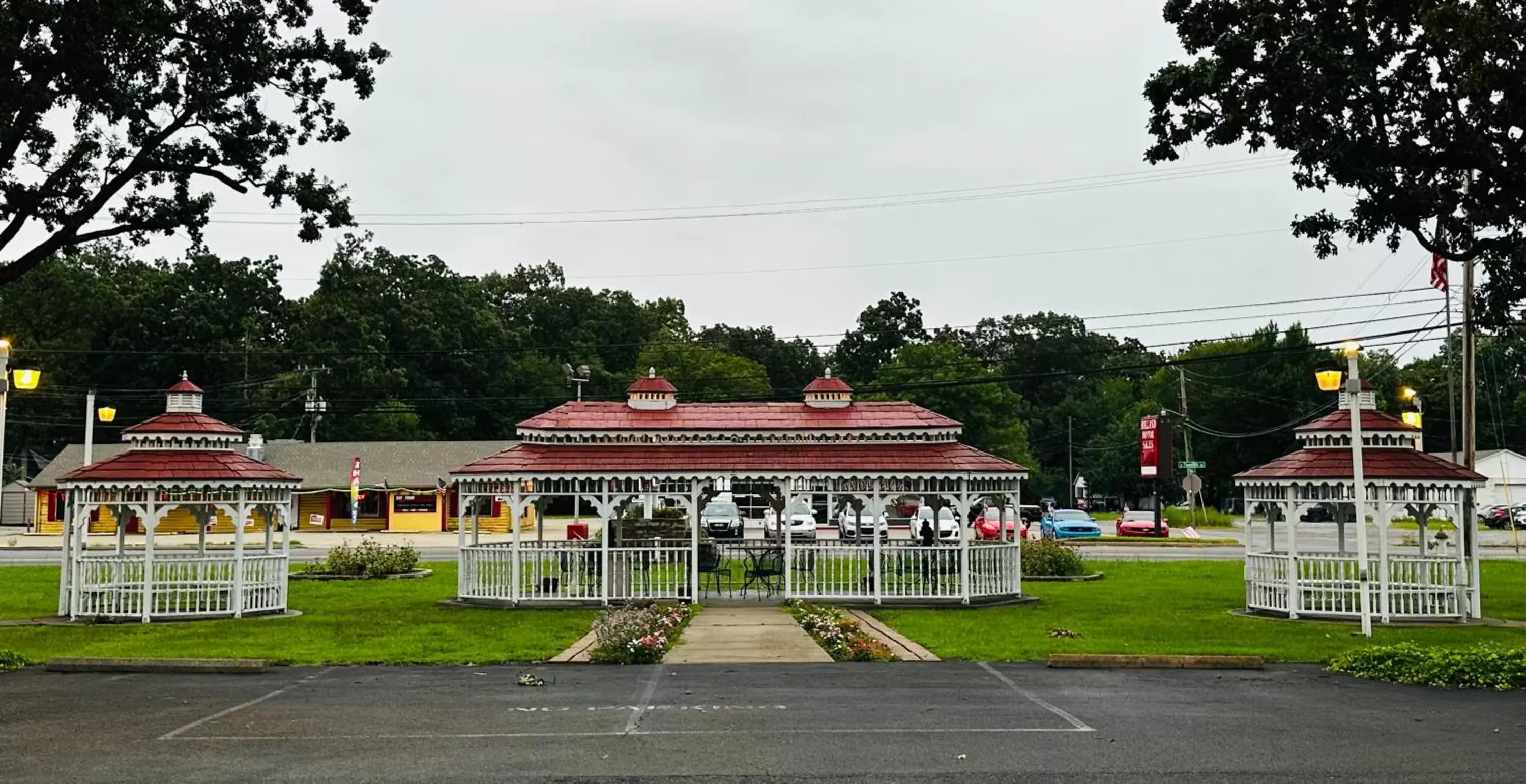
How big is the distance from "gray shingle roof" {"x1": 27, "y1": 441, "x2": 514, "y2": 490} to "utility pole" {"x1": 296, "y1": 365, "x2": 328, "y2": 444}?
11.2 feet

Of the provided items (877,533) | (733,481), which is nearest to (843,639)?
(877,533)

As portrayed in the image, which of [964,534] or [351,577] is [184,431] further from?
[964,534]

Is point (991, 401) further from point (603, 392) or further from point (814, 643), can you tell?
point (814, 643)

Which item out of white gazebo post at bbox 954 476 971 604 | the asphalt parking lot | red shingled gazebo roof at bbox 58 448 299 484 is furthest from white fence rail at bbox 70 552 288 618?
white gazebo post at bbox 954 476 971 604

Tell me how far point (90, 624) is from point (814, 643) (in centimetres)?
1172

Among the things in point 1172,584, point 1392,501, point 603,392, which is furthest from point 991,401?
point 1392,501

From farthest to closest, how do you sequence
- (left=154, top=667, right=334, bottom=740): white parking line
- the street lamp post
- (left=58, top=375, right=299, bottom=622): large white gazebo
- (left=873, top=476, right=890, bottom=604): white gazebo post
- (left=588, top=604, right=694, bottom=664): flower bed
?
(left=873, top=476, right=890, bottom=604): white gazebo post < (left=58, top=375, right=299, bottom=622): large white gazebo < the street lamp post < (left=588, top=604, right=694, bottom=664): flower bed < (left=154, top=667, right=334, bottom=740): white parking line

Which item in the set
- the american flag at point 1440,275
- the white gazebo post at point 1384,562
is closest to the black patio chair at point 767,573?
the white gazebo post at point 1384,562

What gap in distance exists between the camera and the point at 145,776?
900 centimetres

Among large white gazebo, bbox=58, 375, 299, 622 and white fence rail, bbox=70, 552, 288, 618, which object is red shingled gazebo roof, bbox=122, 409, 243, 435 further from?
white fence rail, bbox=70, 552, 288, 618

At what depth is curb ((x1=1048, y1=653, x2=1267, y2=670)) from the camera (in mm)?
15219

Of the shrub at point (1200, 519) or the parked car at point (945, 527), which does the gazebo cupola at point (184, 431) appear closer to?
the parked car at point (945, 527)

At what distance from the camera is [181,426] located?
22109 millimetres

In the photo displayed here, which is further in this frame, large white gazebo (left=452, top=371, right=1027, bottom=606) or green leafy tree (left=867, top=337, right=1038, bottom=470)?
green leafy tree (left=867, top=337, right=1038, bottom=470)
